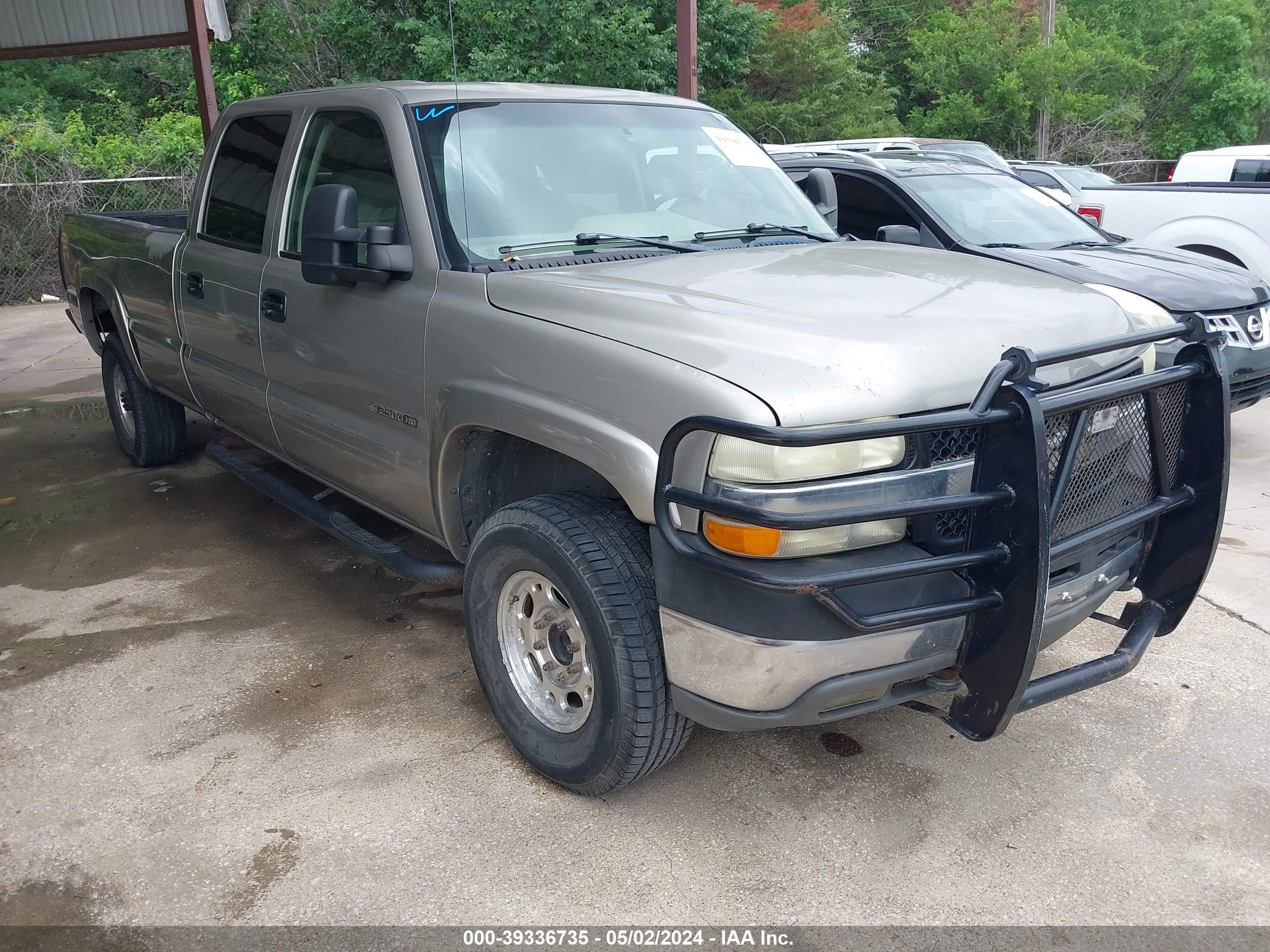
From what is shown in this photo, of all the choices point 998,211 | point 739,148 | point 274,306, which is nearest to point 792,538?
point 739,148

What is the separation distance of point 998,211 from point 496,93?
14.3 ft

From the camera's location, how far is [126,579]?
4762 millimetres

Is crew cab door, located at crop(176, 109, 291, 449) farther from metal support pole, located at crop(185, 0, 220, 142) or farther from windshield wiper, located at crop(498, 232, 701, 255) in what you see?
metal support pole, located at crop(185, 0, 220, 142)

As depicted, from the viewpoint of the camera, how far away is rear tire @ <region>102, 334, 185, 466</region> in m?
6.10

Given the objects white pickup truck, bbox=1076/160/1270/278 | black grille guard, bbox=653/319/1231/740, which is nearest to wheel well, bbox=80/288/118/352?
black grille guard, bbox=653/319/1231/740

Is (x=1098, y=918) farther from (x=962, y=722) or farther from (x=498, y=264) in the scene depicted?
(x=498, y=264)

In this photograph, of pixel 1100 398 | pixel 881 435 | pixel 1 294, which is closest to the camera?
pixel 881 435

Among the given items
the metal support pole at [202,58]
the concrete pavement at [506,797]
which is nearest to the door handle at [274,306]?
the concrete pavement at [506,797]

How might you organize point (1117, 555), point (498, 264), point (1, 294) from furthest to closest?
point (1, 294) → point (498, 264) → point (1117, 555)

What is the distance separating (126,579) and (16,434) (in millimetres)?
3362

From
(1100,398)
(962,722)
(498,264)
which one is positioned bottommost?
(962,722)

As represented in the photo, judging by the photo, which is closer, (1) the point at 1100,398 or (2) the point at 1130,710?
(1) the point at 1100,398

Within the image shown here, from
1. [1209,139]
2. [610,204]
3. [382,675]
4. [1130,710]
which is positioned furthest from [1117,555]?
[1209,139]

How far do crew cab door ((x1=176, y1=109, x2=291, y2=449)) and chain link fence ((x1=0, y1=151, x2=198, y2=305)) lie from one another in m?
10.6
